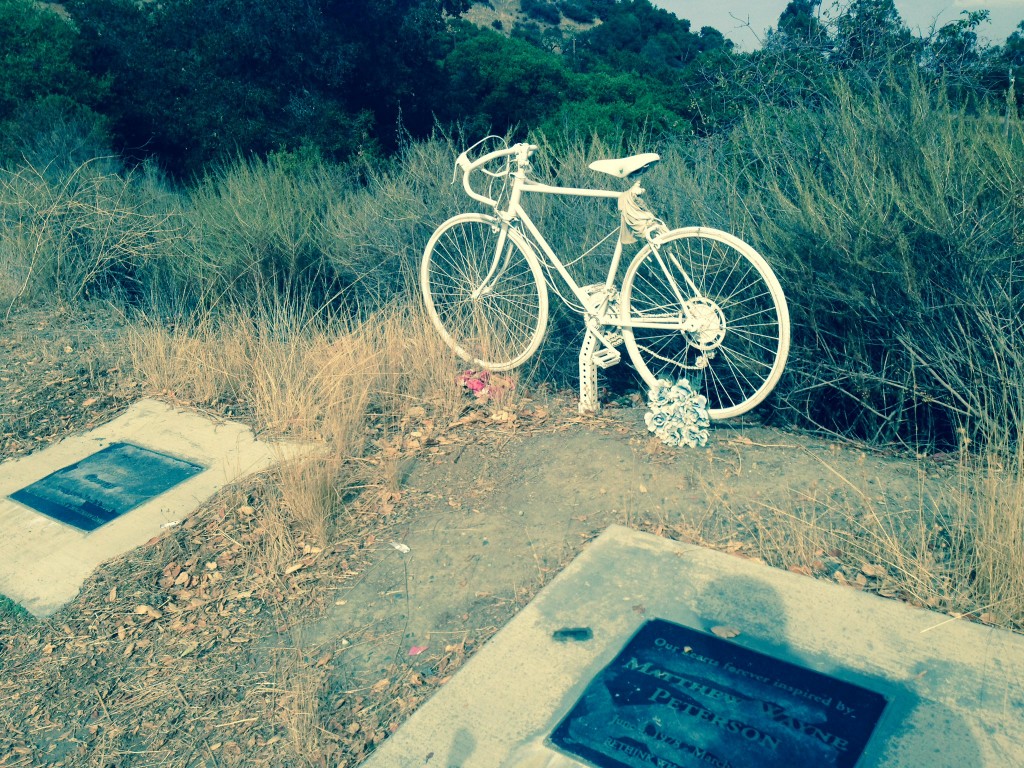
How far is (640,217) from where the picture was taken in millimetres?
4184

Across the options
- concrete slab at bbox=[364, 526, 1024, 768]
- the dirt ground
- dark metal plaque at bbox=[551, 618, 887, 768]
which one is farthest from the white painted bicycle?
dark metal plaque at bbox=[551, 618, 887, 768]

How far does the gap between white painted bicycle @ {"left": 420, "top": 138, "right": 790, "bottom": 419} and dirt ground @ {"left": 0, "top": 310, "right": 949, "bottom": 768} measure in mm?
405

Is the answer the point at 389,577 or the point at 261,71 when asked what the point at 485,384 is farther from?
the point at 261,71

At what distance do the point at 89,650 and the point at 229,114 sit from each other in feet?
39.8

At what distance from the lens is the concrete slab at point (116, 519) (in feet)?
12.1

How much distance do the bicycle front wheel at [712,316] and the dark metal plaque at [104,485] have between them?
2.48m

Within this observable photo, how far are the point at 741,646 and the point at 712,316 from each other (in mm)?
1871

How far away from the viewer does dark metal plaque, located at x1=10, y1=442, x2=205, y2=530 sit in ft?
13.6

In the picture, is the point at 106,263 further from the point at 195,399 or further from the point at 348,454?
the point at 348,454

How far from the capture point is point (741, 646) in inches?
105

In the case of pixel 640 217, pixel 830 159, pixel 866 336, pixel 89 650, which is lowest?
pixel 89 650

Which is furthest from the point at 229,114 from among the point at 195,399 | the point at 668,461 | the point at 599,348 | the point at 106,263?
the point at 668,461

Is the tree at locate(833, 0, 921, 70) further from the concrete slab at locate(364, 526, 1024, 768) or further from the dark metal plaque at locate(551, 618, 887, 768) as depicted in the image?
the dark metal plaque at locate(551, 618, 887, 768)

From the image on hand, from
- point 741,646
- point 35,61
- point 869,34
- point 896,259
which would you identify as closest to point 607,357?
point 896,259
